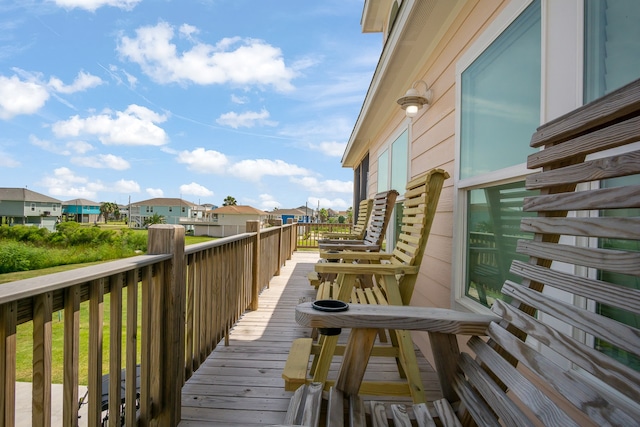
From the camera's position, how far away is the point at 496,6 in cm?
185

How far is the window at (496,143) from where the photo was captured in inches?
62.6

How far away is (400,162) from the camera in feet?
12.8

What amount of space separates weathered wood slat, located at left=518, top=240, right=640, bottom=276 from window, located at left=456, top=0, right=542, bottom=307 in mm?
718

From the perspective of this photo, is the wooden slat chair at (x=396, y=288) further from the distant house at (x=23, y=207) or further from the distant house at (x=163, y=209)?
the distant house at (x=163, y=209)

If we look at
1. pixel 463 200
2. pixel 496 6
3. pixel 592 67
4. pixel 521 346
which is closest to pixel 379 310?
pixel 521 346

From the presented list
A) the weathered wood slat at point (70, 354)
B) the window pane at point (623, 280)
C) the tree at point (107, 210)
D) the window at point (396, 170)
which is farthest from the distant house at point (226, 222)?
the window pane at point (623, 280)

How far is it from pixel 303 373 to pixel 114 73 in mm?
94621

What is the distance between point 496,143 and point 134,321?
1.93 metres

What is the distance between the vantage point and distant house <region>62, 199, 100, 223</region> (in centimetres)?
7231

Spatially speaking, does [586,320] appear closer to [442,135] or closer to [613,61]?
[613,61]

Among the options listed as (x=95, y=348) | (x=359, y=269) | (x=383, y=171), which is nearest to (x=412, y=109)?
(x=359, y=269)

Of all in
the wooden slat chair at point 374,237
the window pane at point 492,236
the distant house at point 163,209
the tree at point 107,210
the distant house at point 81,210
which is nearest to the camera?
the window pane at point 492,236

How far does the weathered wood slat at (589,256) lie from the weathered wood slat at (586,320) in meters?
0.10

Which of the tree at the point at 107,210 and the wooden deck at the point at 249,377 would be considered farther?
the tree at the point at 107,210
